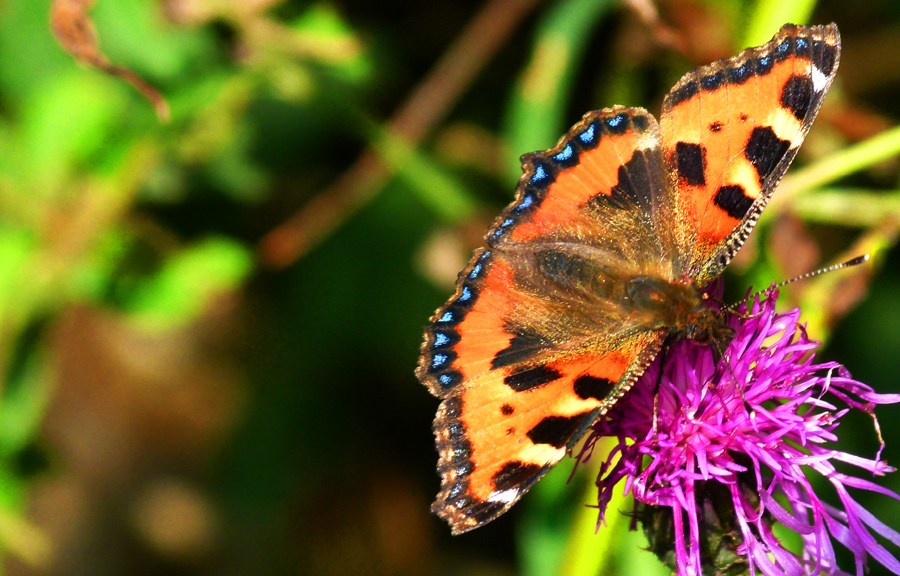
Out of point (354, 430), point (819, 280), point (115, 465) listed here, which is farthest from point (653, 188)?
point (115, 465)

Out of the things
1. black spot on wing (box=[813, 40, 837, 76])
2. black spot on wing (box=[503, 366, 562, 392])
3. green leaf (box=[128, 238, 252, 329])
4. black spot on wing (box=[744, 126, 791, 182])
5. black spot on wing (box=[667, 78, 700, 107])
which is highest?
green leaf (box=[128, 238, 252, 329])

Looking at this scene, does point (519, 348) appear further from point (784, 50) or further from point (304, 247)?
point (304, 247)

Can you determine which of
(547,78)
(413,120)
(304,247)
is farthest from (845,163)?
(304,247)

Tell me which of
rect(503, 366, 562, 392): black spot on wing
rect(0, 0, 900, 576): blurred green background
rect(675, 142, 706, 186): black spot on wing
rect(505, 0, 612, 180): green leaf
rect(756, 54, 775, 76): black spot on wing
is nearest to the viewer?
rect(503, 366, 562, 392): black spot on wing

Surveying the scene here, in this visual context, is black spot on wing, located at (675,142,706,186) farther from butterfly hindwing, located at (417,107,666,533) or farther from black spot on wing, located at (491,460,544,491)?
black spot on wing, located at (491,460,544,491)

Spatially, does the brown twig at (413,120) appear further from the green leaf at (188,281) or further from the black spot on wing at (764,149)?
the black spot on wing at (764,149)

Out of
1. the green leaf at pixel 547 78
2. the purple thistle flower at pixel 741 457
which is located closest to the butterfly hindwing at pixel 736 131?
the purple thistle flower at pixel 741 457

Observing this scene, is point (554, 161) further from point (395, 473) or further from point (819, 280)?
point (395, 473)

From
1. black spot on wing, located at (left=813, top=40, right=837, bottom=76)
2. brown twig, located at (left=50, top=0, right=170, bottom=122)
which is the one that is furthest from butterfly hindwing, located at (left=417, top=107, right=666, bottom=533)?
brown twig, located at (left=50, top=0, right=170, bottom=122)
